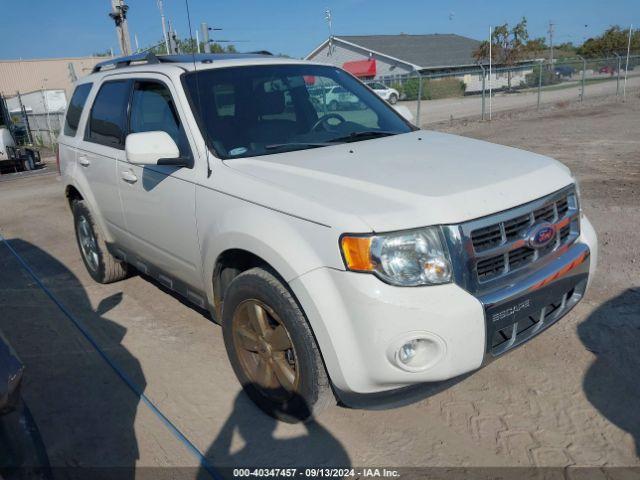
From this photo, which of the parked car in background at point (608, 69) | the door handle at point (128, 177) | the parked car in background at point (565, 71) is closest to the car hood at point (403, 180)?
the door handle at point (128, 177)

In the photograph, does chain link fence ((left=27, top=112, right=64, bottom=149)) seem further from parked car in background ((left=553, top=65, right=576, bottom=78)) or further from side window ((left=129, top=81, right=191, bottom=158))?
parked car in background ((left=553, top=65, right=576, bottom=78))

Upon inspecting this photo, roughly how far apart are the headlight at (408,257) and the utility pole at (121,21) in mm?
14478

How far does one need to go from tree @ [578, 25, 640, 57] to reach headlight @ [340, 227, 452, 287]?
189 ft

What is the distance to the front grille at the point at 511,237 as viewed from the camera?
8.17 feet

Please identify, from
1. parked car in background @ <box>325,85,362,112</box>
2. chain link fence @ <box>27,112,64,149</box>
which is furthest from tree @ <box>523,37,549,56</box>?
parked car in background @ <box>325,85,362,112</box>

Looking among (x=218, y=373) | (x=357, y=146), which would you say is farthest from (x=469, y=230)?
(x=218, y=373)

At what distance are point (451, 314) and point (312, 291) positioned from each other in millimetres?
616

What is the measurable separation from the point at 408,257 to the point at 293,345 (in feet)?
2.42

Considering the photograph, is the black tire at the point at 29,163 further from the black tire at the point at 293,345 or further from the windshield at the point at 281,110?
the black tire at the point at 293,345

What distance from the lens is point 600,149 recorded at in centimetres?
1121

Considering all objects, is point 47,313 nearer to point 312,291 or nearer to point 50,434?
point 50,434

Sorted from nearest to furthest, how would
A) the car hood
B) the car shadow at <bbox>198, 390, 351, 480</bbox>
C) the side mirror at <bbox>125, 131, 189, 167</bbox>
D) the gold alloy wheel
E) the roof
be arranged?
the car hood < the car shadow at <bbox>198, 390, 351, 480</bbox> < the gold alloy wheel < the side mirror at <bbox>125, 131, 189, 167</bbox> < the roof

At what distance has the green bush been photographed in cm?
3891

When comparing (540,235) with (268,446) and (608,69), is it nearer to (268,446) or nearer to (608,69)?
(268,446)
